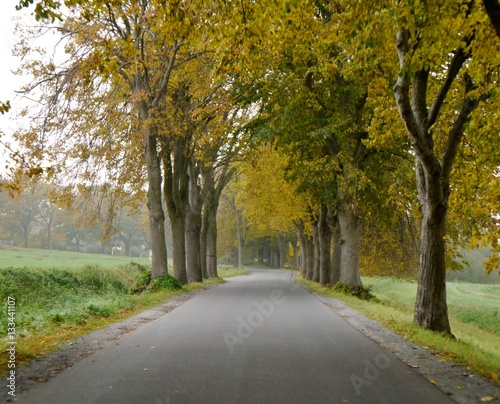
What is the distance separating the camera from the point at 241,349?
7320 millimetres

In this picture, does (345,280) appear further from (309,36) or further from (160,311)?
(309,36)

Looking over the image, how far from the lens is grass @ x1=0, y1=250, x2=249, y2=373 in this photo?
8.17m

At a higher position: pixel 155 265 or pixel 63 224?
pixel 63 224

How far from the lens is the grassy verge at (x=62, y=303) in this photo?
8117 millimetres

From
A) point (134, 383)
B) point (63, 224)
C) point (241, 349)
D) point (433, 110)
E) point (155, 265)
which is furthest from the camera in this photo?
point (63, 224)

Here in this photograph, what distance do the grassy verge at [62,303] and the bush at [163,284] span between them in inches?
13.8

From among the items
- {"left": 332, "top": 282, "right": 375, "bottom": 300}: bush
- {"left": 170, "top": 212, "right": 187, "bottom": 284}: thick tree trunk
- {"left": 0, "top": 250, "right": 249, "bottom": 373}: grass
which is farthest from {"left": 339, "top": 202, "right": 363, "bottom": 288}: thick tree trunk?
{"left": 170, "top": 212, "right": 187, "bottom": 284}: thick tree trunk

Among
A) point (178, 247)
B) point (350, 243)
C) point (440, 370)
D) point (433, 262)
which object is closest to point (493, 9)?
point (440, 370)

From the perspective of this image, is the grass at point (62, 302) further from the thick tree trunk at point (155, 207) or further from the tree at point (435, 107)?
the tree at point (435, 107)

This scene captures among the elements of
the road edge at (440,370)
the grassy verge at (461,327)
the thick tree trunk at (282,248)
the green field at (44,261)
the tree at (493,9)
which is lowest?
the grassy verge at (461,327)

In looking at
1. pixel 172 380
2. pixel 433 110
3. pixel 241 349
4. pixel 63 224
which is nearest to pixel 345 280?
pixel 433 110

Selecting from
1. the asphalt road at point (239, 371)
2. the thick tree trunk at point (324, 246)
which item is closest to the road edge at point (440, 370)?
the asphalt road at point (239, 371)

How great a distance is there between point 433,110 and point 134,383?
8.26 m
